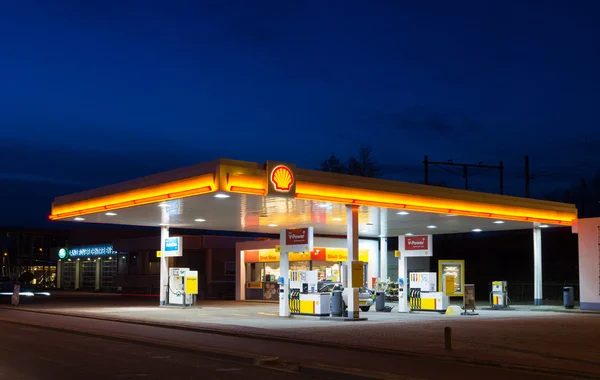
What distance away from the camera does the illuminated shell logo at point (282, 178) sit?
73.0 ft

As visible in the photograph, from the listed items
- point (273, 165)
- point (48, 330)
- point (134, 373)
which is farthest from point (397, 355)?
point (48, 330)

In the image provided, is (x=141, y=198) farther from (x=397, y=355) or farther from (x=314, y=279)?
(x=397, y=355)

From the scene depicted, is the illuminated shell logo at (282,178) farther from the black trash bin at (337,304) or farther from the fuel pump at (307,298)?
the fuel pump at (307,298)

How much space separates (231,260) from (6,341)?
33.2 meters

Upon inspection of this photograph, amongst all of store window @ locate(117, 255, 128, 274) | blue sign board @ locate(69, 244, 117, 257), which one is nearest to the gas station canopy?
store window @ locate(117, 255, 128, 274)

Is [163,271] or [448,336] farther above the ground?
[163,271]

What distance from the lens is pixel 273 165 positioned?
22.4 m

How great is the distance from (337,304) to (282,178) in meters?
6.86

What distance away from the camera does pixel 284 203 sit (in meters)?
25.8

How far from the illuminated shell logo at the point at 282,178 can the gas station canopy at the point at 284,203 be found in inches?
1.2

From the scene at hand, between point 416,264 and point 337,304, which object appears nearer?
point 337,304

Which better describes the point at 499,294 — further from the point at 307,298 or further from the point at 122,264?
the point at 122,264

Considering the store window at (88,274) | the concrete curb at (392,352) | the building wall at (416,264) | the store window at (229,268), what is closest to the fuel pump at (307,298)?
the concrete curb at (392,352)

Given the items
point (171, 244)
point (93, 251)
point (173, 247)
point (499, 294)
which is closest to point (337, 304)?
point (499, 294)
